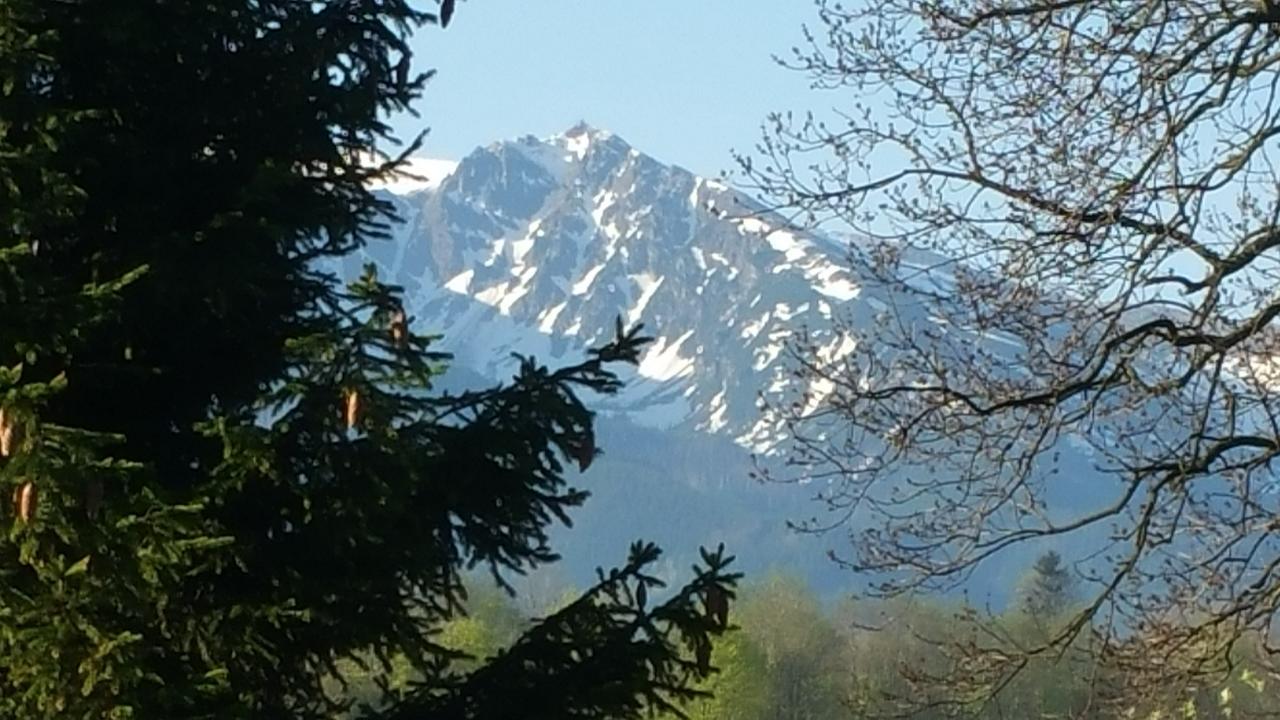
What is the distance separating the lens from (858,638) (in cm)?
5659

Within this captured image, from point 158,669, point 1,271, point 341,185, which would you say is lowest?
point 158,669

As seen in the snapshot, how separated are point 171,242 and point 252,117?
2.06 ft

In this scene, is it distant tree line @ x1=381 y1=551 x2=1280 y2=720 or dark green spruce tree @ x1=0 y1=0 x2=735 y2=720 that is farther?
distant tree line @ x1=381 y1=551 x2=1280 y2=720

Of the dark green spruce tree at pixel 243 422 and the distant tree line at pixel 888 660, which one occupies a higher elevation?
the distant tree line at pixel 888 660

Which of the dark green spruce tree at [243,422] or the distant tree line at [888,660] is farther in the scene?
the distant tree line at [888,660]

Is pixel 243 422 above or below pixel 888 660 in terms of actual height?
below

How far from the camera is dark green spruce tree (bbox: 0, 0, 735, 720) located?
452cm

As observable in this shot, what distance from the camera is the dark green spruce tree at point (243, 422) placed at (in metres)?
4.52

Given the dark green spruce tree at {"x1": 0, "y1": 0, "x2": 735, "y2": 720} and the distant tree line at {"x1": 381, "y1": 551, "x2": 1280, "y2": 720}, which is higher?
the distant tree line at {"x1": 381, "y1": 551, "x2": 1280, "y2": 720}

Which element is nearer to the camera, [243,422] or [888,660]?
[243,422]

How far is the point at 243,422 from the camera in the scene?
16.0ft

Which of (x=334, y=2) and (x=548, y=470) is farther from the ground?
(x=334, y=2)

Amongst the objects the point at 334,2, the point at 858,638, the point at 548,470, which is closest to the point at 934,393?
the point at 548,470

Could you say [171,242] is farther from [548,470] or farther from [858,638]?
[858,638]
